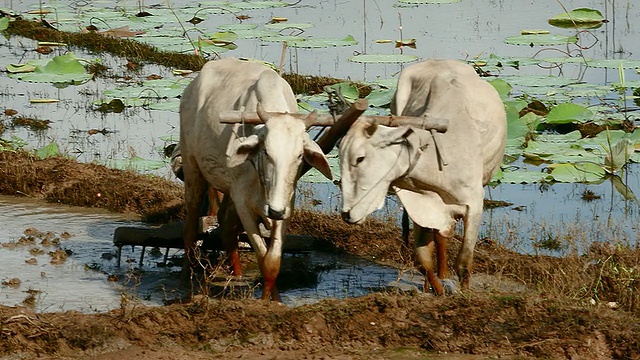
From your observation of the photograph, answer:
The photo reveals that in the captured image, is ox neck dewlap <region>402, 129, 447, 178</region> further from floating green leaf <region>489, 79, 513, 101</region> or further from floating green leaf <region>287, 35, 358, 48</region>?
floating green leaf <region>287, 35, 358, 48</region>

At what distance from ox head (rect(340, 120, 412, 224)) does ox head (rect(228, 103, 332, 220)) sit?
0.19 m

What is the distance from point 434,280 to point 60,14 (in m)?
13.3

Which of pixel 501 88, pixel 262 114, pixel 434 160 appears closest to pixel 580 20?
pixel 501 88

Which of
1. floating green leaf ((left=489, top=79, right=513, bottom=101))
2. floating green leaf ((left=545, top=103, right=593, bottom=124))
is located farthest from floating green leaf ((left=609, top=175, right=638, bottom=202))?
floating green leaf ((left=489, top=79, right=513, bottom=101))

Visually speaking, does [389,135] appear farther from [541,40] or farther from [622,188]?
[541,40]

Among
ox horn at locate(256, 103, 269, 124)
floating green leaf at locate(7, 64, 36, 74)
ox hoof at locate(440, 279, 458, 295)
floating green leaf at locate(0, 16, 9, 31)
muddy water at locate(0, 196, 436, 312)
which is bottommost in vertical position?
muddy water at locate(0, 196, 436, 312)

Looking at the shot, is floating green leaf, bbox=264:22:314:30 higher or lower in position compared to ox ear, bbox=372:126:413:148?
lower

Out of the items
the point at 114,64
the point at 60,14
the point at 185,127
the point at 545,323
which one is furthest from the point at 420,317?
the point at 60,14

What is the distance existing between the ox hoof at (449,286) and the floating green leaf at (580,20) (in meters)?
9.70

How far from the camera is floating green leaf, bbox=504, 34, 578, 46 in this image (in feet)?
50.5

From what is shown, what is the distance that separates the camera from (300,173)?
23.4 feet

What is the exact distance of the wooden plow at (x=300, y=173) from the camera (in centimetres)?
694

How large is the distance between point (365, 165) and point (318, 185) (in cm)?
427

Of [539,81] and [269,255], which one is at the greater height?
[539,81]
